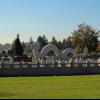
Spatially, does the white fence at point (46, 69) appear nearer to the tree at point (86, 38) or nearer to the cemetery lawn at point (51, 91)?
the cemetery lawn at point (51, 91)

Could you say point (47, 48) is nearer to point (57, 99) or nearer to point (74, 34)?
point (74, 34)

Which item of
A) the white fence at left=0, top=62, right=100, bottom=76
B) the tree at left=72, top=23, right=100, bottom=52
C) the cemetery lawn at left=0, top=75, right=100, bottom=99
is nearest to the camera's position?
the cemetery lawn at left=0, top=75, right=100, bottom=99

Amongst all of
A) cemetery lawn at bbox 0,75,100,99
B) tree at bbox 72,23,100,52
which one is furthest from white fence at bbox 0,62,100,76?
tree at bbox 72,23,100,52

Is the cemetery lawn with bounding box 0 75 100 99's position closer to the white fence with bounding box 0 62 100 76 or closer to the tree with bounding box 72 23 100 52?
the white fence with bounding box 0 62 100 76

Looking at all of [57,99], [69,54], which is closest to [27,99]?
[57,99]

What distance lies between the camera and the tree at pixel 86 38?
136m

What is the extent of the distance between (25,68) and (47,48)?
4502 centimetres

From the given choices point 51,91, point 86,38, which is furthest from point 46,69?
point 86,38

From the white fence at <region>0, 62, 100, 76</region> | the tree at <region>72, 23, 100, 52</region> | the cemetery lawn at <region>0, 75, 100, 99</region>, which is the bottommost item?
the cemetery lawn at <region>0, 75, 100, 99</region>

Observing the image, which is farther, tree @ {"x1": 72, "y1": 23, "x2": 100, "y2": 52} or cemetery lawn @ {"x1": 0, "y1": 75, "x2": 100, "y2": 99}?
tree @ {"x1": 72, "y1": 23, "x2": 100, "y2": 52}

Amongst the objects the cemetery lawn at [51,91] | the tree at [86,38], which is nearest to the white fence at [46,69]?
the cemetery lawn at [51,91]

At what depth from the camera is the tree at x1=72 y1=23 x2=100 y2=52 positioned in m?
136

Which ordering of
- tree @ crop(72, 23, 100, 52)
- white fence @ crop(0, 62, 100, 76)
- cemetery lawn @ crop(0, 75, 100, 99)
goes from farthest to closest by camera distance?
tree @ crop(72, 23, 100, 52), white fence @ crop(0, 62, 100, 76), cemetery lawn @ crop(0, 75, 100, 99)

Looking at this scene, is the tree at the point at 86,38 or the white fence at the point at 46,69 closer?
the white fence at the point at 46,69
